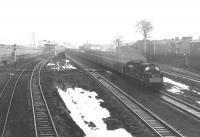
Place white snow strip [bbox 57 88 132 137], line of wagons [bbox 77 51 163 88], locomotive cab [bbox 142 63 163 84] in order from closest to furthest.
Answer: white snow strip [bbox 57 88 132 137] → locomotive cab [bbox 142 63 163 84] → line of wagons [bbox 77 51 163 88]

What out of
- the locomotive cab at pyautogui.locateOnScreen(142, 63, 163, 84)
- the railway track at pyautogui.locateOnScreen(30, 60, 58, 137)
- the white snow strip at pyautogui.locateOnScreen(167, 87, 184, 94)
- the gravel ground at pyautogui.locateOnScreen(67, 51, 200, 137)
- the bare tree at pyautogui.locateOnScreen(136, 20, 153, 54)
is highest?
the bare tree at pyautogui.locateOnScreen(136, 20, 153, 54)

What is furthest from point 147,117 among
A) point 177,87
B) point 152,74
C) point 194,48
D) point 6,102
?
point 194,48

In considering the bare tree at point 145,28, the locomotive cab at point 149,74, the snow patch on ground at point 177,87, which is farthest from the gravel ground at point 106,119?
the bare tree at point 145,28

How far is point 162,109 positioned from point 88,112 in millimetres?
5160

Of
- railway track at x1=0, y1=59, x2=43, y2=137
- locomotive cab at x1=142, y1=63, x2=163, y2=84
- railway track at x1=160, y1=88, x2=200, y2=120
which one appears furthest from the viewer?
locomotive cab at x1=142, y1=63, x2=163, y2=84

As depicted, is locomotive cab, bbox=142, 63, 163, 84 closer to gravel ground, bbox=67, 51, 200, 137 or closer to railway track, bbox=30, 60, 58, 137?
gravel ground, bbox=67, 51, 200, 137

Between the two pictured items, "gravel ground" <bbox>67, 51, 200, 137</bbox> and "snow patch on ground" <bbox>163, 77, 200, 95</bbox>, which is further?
"snow patch on ground" <bbox>163, 77, 200, 95</bbox>

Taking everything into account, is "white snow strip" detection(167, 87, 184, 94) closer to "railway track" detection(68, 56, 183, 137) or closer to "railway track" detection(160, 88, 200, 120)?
"railway track" detection(160, 88, 200, 120)

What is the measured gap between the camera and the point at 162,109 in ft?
66.8

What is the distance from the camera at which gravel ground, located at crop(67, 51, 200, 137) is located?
16188 mm

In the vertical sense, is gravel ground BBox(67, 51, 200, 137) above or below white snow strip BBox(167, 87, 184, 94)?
→ above

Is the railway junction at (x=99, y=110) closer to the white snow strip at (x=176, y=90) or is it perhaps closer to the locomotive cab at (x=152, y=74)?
the white snow strip at (x=176, y=90)

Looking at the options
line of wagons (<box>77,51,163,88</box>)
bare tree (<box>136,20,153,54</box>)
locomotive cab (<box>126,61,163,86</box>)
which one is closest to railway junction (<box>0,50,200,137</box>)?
line of wagons (<box>77,51,163,88</box>)

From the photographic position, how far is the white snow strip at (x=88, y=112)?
15.3m
